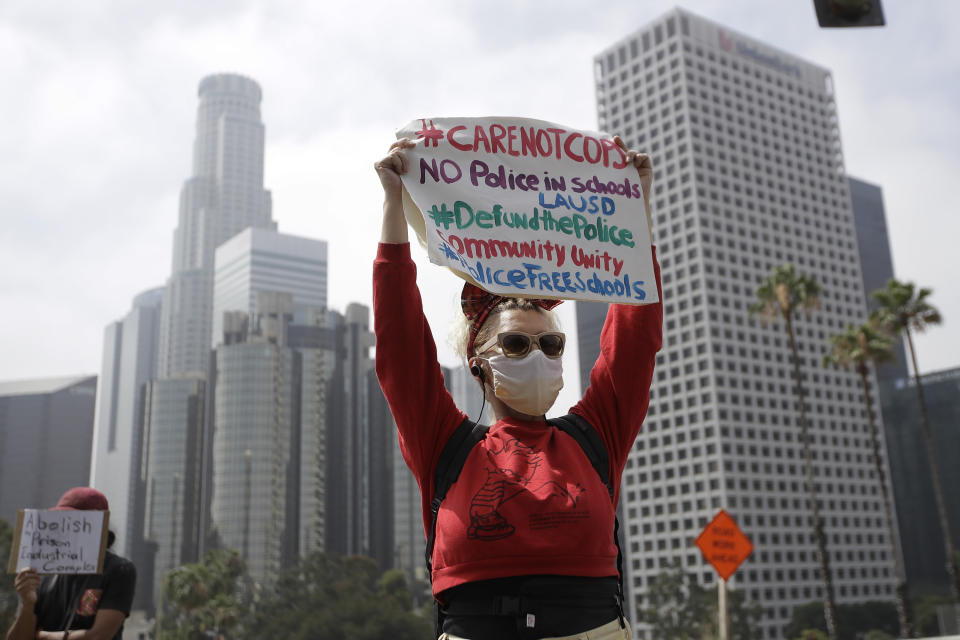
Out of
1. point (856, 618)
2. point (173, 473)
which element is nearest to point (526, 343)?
point (856, 618)

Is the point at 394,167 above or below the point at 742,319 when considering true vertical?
below

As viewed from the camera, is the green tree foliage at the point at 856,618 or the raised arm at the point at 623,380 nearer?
the raised arm at the point at 623,380

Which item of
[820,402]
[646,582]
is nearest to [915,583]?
[820,402]

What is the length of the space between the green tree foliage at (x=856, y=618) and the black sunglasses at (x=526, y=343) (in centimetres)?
10849

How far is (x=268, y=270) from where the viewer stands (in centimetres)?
14375

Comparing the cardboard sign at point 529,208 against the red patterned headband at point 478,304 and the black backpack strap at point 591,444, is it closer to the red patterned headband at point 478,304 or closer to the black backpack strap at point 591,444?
the red patterned headband at point 478,304

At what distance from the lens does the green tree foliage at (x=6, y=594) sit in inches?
1907

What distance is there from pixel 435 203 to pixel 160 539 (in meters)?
133

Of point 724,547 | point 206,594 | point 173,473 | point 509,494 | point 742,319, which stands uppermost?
point 742,319

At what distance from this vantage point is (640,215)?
3.42m

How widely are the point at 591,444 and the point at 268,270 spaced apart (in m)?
145

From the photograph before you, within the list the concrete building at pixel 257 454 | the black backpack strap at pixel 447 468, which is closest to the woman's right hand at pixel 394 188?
the black backpack strap at pixel 447 468

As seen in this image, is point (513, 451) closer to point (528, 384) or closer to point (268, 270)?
point (528, 384)

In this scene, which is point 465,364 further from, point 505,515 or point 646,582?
point 646,582
